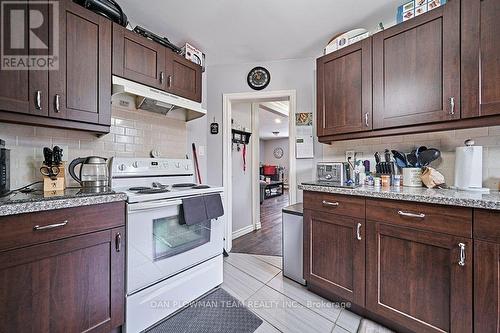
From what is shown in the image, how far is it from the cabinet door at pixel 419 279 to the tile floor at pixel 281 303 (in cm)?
25

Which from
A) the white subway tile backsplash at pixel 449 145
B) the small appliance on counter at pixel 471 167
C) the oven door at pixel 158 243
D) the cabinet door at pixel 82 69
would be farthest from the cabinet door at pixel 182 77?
the small appliance on counter at pixel 471 167

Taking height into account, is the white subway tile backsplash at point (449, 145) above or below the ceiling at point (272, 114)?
below

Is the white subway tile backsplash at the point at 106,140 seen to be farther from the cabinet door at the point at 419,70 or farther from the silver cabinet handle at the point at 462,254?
the silver cabinet handle at the point at 462,254

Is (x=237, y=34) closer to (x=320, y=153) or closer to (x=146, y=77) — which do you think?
(x=146, y=77)

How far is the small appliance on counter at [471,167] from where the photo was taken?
4.70 ft

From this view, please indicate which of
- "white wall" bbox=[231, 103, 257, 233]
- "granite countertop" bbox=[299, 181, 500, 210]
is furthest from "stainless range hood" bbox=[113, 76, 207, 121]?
"granite countertop" bbox=[299, 181, 500, 210]

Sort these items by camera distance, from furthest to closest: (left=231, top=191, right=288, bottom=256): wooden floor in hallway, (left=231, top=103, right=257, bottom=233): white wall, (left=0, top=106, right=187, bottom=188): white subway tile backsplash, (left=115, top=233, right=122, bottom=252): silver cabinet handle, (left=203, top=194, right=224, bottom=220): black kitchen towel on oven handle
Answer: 1. (left=231, top=103, right=257, bottom=233): white wall
2. (left=231, top=191, right=288, bottom=256): wooden floor in hallway
3. (left=203, top=194, right=224, bottom=220): black kitchen towel on oven handle
4. (left=0, top=106, right=187, bottom=188): white subway tile backsplash
5. (left=115, top=233, right=122, bottom=252): silver cabinet handle

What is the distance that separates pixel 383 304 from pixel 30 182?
2483 millimetres

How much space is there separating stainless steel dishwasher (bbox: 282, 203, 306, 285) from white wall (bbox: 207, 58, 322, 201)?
58 centimetres

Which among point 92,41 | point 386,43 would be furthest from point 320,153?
point 92,41

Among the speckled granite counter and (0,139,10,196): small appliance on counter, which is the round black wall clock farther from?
(0,139,10,196): small appliance on counter

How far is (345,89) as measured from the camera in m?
1.86

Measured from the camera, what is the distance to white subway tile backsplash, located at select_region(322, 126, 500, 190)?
1456 millimetres

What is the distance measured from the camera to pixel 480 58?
1268 millimetres
